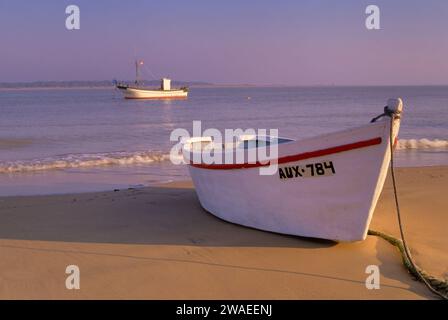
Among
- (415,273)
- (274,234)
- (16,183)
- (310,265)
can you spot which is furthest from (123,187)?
(415,273)

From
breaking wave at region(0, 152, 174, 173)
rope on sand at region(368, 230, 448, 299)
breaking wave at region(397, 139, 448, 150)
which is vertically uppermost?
breaking wave at region(397, 139, 448, 150)

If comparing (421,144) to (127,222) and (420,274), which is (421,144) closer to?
(127,222)

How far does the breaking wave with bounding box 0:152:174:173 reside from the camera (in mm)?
12539

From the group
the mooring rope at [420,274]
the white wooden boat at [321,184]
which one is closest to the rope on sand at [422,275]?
the mooring rope at [420,274]

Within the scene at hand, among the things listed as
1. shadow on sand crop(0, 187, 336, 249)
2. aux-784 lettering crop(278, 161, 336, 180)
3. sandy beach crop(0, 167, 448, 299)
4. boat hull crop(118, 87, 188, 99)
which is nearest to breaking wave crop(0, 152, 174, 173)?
shadow on sand crop(0, 187, 336, 249)

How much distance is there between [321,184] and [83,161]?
940 cm

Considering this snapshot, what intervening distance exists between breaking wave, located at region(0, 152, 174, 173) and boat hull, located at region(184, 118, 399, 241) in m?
7.57

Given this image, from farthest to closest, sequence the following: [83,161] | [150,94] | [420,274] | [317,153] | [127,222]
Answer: [150,94] < [83,161] < [127,222] < [317,153] < [420,274]

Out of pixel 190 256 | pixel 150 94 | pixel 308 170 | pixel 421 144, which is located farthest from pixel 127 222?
pixel 150 94

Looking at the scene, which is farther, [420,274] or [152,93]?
[152,93]

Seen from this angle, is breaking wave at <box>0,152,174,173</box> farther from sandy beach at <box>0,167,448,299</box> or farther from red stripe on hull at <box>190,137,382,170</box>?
red stripe on hull at <box>190,137,382,170</box>

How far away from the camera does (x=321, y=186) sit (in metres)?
5.38
